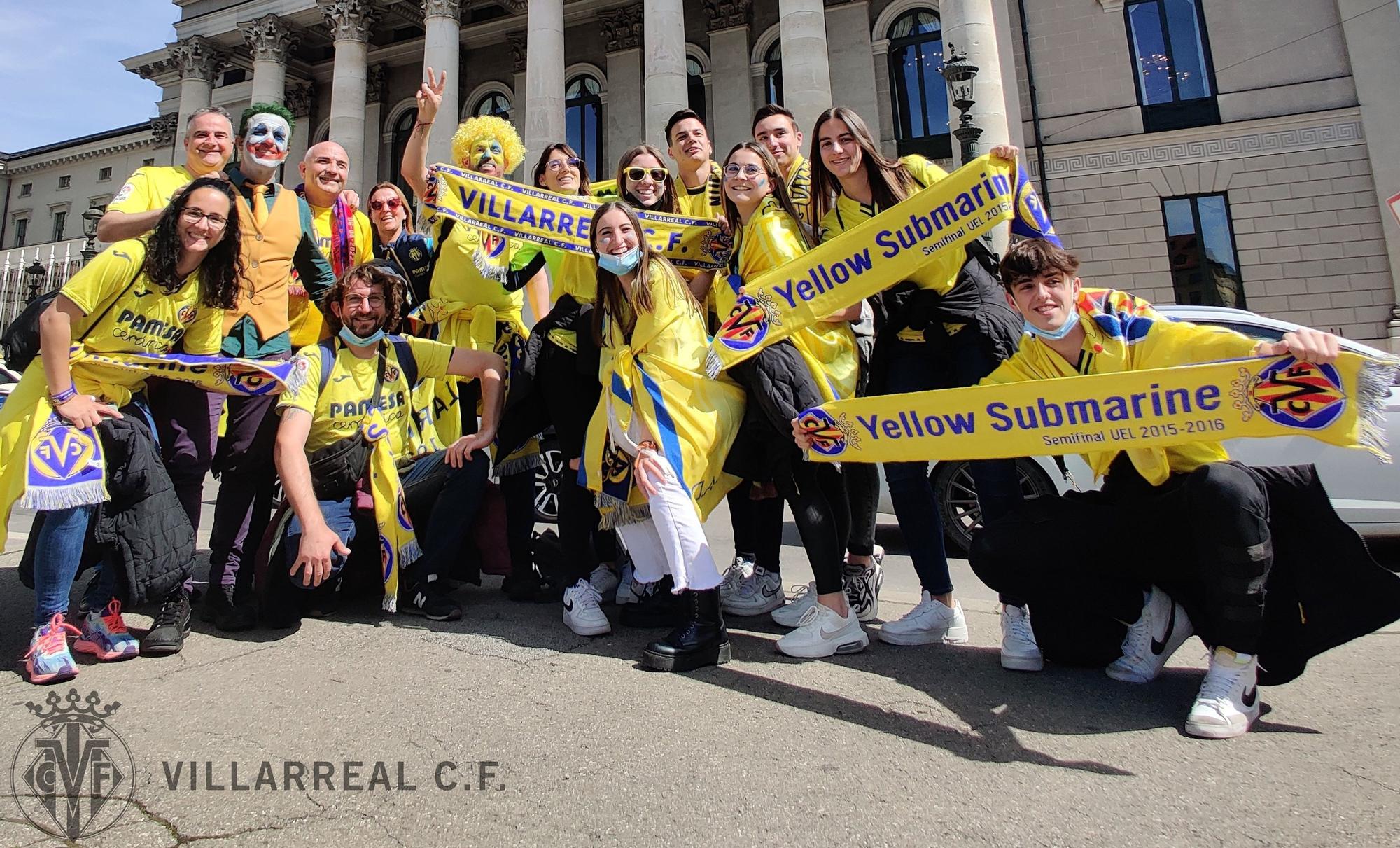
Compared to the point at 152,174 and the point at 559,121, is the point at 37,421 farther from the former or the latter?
the point at 559,121

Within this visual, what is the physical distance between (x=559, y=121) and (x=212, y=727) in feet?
57.5

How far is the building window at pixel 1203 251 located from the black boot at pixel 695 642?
17571mm

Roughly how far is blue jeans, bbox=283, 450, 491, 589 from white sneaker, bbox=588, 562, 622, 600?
0.73 m

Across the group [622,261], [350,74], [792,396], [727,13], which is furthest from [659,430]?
[350,74]

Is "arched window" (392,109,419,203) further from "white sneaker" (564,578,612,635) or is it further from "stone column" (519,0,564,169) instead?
"white sneaker" (564,578,612,635)

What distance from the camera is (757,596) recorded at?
3.82 m

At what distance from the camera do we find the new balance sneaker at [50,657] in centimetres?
275

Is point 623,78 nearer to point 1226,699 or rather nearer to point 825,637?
point 825,637

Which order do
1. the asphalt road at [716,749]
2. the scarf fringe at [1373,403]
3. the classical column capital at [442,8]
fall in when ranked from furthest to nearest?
the classical column capital at [442,8]
the scarf fringe at [1373,403]
the asphalt road at [716,749]

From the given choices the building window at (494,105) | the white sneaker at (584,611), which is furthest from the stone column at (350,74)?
the white sneaker at (584,611)

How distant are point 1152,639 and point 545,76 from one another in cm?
1841

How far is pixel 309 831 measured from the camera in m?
1.75

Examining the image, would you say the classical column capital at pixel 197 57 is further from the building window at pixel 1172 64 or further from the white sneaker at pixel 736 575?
the white sneaker at pixel 736 575

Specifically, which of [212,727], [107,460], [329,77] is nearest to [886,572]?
[212,727]
